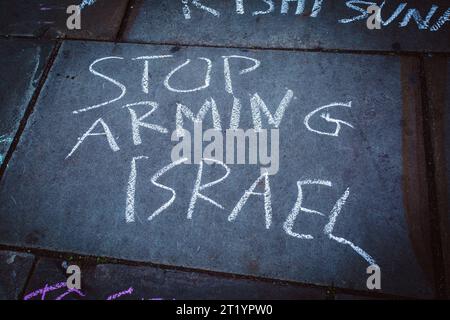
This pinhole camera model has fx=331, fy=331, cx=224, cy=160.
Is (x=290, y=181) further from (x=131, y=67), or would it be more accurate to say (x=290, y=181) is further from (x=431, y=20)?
(x=431, y=20)

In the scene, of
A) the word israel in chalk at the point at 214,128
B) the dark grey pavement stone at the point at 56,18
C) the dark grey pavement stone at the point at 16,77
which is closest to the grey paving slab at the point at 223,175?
the word israel in chalk at the point at 214,128

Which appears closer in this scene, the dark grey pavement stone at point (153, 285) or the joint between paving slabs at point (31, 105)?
the dark grey pavement stone at point (153, 285)

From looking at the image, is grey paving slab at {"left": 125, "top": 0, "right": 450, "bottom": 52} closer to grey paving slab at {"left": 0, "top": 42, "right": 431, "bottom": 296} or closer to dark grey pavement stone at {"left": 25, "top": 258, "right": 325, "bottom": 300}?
grey paving slab at {"left": 0, "top": 42, "right": 431, "bottom": 296}

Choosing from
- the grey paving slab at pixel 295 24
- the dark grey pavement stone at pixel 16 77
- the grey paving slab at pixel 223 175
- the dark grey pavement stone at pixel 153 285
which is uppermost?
the grey paving slab at pixel 295 24

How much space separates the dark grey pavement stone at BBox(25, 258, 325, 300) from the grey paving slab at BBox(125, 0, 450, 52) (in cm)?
179

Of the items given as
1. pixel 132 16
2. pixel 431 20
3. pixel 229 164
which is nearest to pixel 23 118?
pixel 132 16

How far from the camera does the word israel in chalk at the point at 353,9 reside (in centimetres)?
260

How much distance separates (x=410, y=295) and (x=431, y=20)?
2091mm

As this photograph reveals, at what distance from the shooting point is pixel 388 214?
1.96 m

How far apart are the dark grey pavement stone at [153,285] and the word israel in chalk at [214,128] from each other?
304mm

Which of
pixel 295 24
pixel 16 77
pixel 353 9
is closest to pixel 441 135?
pixel 353 9

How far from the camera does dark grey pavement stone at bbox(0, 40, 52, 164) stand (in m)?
2.45

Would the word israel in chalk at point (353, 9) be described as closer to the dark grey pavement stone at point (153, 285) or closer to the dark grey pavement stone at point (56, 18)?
the dark grey pavement stone at point (56, 18)

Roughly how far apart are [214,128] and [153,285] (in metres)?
1.08
